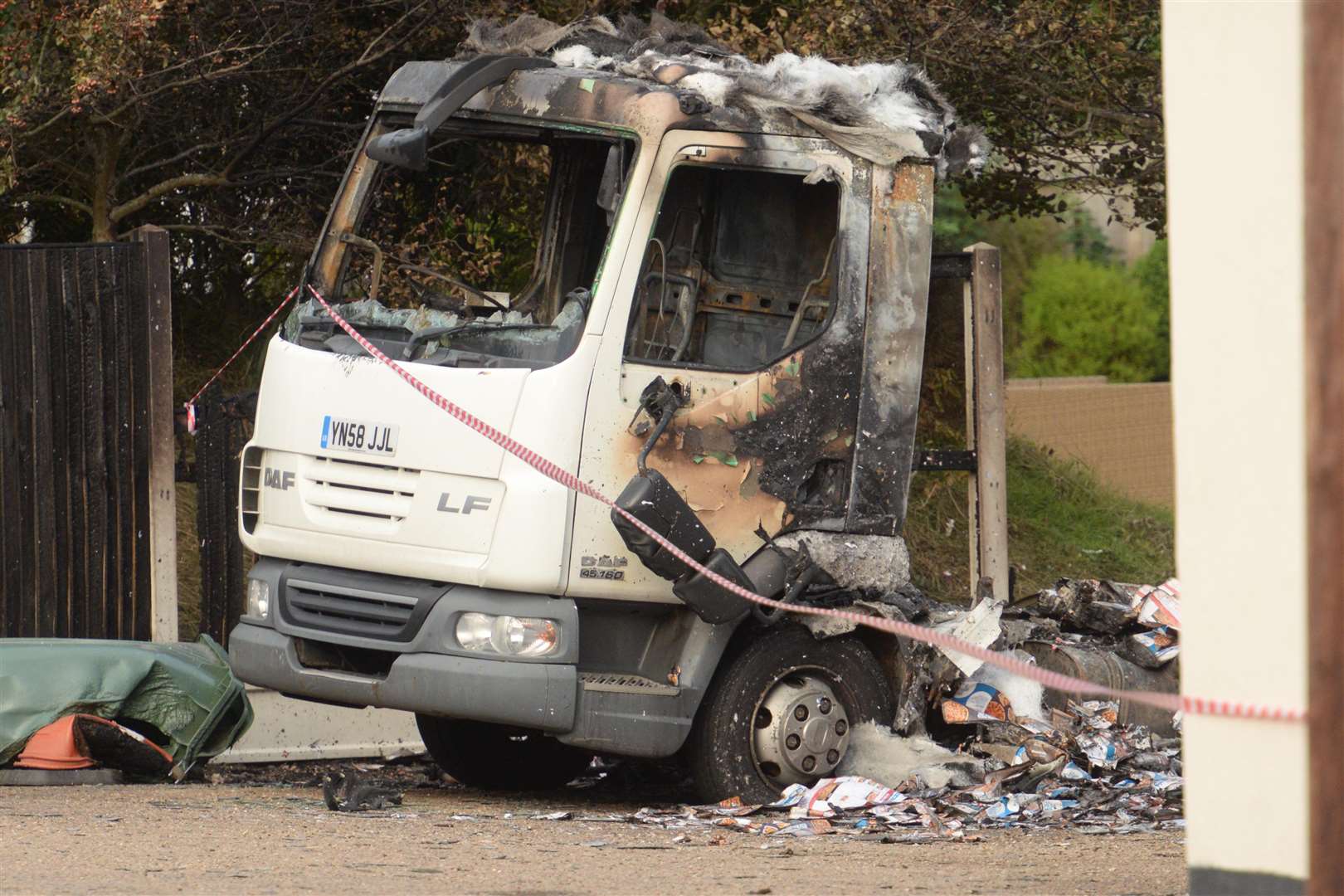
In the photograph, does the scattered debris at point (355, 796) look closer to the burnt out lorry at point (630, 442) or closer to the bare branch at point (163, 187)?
the burnt out lorry at point (630, 442)

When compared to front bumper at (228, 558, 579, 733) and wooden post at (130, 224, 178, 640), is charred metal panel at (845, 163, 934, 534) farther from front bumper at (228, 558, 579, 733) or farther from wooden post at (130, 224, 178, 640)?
wooden post at (130, 224, 178, 640)

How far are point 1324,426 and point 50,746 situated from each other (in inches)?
205

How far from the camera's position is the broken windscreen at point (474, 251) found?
6.68 meters

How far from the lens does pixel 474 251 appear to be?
1058 centimetres

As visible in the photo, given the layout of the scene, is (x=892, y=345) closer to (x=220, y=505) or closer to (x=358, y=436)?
(x=358, y=436)

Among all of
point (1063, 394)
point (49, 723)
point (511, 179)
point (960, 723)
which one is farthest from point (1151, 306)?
point (49, 723)

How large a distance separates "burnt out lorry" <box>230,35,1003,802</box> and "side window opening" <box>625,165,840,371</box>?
0.01 m

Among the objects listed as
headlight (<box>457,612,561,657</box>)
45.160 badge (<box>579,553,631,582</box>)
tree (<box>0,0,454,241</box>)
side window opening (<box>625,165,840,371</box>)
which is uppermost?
tree (<box>0,0,454,241</box>)

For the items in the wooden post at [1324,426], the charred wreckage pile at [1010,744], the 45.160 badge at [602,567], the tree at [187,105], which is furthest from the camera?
the tree at [187,105]

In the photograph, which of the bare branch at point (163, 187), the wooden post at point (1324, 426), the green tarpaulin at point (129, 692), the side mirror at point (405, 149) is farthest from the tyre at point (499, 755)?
the wooden post at point (1324, 426)

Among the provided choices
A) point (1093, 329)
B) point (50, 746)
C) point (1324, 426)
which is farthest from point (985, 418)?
point (1093, 329)

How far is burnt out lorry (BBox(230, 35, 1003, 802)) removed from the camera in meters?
6.47

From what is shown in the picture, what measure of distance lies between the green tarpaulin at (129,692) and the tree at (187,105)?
269 cm

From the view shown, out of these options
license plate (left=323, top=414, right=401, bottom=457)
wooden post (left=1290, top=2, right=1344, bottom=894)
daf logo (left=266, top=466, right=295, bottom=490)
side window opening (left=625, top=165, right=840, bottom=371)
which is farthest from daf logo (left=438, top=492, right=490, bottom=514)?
wooden post (left=1290, top=2, right=1344, bottom=894)
